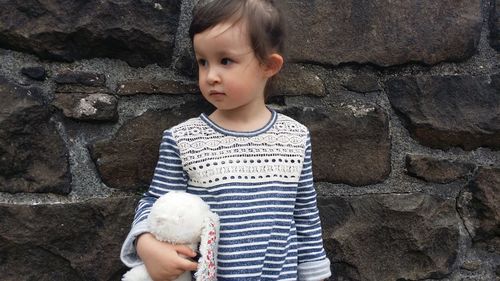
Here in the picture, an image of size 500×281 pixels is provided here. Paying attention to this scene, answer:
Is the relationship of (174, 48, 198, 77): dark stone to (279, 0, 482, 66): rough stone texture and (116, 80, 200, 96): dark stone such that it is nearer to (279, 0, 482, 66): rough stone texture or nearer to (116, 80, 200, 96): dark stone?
(116, 80, 200, 96): dark stone

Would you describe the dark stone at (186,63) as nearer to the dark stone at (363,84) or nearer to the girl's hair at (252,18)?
the girl's hair at (252,18)

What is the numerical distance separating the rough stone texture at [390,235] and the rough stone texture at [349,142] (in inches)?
2.0

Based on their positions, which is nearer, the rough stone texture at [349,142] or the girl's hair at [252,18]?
the girl's hair at [252,18]

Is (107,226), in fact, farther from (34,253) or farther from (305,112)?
(305,112)

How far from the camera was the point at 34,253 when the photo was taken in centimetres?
108

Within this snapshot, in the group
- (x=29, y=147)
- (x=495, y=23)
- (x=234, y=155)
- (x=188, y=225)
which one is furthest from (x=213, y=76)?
(x=495, y=23)

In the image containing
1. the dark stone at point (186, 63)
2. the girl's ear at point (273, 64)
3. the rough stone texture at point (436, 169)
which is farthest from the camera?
the rough stone texture at point (436, 169)

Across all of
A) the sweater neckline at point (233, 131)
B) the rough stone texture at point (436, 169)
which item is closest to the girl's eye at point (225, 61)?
the sweater neckline at point (233, 131)

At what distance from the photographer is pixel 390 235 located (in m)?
1.23

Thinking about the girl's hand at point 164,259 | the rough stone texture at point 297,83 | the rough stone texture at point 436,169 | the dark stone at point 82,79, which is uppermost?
the rough stone texture at point 297,83

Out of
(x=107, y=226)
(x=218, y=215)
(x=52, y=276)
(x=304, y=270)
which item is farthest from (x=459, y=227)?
(x=52, y=276)

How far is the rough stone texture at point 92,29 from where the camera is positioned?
1.03 m

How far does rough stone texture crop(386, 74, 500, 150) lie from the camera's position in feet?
3.97

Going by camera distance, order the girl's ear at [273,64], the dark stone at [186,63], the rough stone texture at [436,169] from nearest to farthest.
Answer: the girl's ear at [273,64]
the dark stone at [186,63]
the rough stone texture at [436,169]
